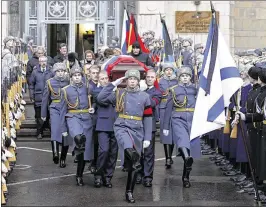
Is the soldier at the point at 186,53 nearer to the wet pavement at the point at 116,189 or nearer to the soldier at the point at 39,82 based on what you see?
the soldier at the point at 39,82

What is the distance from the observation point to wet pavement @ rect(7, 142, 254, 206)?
1110cm

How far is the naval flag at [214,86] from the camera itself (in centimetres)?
1100

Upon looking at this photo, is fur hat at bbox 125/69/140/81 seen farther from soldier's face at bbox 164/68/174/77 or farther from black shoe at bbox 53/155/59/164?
black shoe at bbox 53/155/59/164

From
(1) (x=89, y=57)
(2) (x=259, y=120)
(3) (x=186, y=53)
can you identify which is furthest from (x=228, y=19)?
(2) (x=259, y=120)

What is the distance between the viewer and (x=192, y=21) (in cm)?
2552

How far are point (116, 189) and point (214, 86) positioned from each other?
2.15 metres

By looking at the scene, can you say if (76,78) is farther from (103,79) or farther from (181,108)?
(181,108)

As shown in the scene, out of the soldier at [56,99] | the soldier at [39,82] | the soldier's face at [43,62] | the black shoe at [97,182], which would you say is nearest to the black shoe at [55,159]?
the soldier at [56,99]

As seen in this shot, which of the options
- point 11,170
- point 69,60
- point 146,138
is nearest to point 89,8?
point 69,60

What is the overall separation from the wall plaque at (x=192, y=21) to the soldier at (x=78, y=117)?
1273cm

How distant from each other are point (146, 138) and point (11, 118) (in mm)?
2474

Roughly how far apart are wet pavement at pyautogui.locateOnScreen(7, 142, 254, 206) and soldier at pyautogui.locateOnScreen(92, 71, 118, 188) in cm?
19

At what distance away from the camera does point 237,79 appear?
11.1 m

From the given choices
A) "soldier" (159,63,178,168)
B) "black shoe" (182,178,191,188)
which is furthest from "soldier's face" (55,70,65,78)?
"black shoe" (182,178,191,188)
